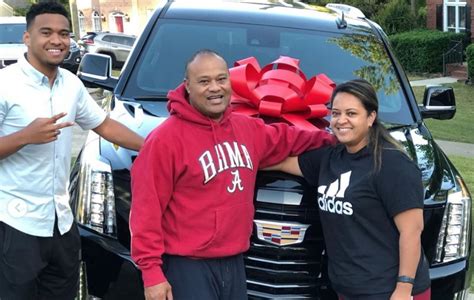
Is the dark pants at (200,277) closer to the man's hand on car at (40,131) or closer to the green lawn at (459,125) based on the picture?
the man's hand on car at (40,131)

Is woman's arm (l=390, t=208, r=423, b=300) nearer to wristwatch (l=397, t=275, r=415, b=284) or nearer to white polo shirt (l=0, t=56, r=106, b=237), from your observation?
wristwatch (l=397, t=275, r=415, b=284)

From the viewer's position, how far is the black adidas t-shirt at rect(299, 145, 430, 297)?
8.34ft

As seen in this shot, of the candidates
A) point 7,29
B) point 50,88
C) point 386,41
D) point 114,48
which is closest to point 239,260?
point 50,88

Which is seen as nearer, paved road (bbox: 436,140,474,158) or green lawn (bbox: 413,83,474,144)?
paved road (bbox: 436,140,474,158)

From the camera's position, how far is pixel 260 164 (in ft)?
9.53

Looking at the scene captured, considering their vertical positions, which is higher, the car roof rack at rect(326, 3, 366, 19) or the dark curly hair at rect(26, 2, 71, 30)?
the car roof rack at rect(326, 3, 366, 19)

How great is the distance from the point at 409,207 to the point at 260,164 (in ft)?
2.30

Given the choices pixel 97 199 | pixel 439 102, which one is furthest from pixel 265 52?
pixel 97 199

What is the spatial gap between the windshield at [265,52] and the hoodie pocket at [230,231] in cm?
162

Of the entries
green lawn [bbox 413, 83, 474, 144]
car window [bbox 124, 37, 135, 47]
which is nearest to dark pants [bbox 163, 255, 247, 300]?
green lawn [bbox 413, 83, 474, 144]

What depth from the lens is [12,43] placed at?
701 inches

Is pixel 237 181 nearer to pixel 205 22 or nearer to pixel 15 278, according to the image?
pixel 15 278

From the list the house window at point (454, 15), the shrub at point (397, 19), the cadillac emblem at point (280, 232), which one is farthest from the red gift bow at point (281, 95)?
the shrub at point (397, 19)

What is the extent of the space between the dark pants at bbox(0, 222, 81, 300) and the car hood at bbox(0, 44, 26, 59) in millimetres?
14970
